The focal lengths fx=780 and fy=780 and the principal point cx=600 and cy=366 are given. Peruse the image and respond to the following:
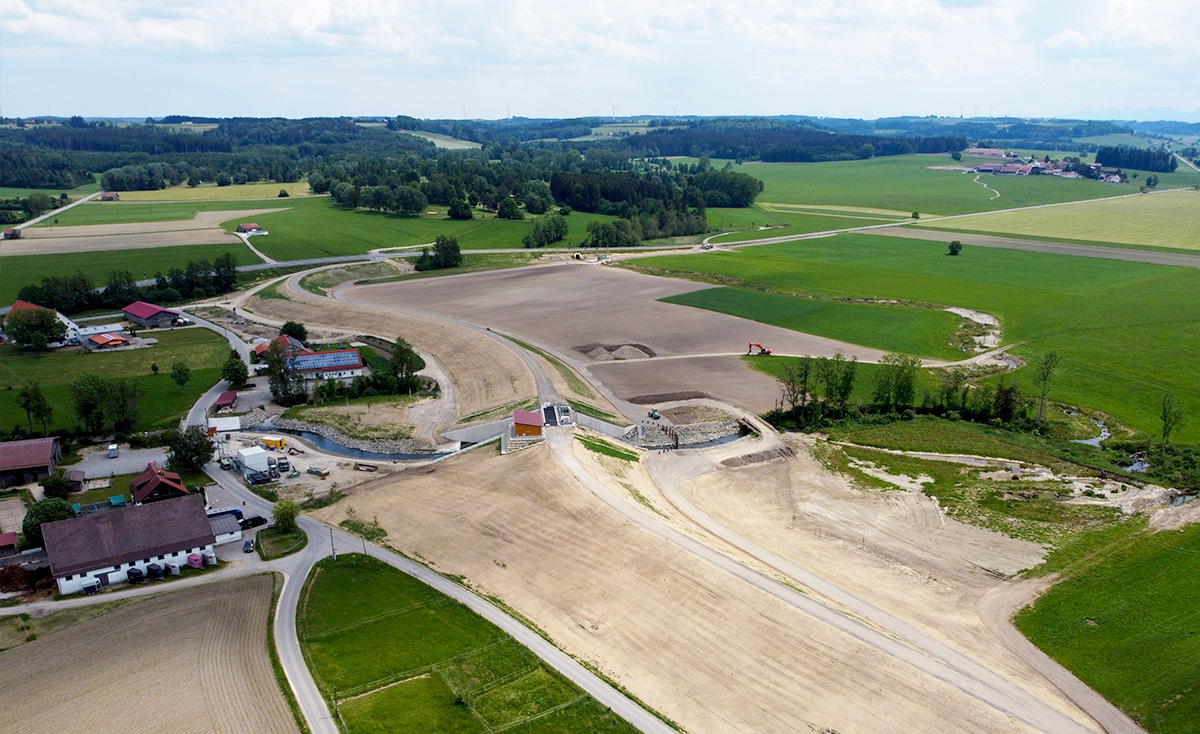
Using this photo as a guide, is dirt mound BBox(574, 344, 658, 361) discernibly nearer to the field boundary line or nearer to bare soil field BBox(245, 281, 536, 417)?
bare soil field BBox(245, 281, 536, 417)

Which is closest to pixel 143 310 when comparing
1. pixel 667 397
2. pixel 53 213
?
pixel 667 397

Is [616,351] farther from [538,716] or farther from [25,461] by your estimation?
[538,716]

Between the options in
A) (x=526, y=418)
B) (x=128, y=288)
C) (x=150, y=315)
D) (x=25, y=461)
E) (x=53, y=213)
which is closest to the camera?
(x=25, y=461)

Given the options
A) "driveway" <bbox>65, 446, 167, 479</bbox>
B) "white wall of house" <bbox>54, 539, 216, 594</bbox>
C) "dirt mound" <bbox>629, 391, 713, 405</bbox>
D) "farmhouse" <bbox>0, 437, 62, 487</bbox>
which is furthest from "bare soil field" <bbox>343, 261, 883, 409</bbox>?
"farmhouse" <bbox>0, 437, 62, 487</bbox>

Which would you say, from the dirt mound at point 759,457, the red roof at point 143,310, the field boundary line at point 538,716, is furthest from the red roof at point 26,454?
A: the dirt mound at point 759,457

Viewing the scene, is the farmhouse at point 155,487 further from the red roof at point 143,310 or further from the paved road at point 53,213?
the paved road at point 53,213

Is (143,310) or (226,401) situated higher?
(143,310)
